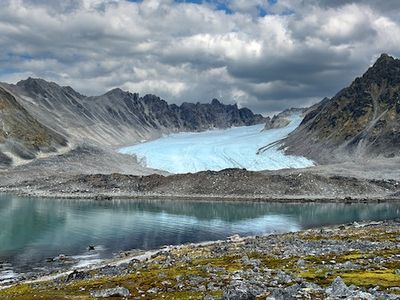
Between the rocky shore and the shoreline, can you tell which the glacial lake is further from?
the rocky shore

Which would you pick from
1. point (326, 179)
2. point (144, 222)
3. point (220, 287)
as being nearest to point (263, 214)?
point (144, 222)

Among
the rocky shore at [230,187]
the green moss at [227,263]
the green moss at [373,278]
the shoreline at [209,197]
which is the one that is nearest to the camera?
the green moss at [373,278]

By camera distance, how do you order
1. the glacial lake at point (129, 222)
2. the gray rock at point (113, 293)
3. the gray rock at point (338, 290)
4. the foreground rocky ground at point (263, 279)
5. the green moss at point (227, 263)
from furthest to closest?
the glacial lake at point (129, 222) → the green moss at point (227, 263) → the gray rock at point (113, 293) → the foreground rocky ground at point (263, 279) → the gray rock at point (338, 290)

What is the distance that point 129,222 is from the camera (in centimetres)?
11762

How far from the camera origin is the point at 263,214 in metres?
138

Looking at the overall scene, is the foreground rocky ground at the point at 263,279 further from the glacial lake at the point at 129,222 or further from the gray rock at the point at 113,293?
the glacial lake at the point at 129,222

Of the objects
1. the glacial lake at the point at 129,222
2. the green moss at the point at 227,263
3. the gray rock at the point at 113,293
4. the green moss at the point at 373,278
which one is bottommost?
the glacial lake at the point at 129,222

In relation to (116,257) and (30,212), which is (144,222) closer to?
(30,212)

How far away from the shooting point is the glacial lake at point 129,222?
274ft

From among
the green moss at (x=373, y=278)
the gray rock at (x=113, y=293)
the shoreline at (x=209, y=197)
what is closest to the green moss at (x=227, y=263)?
the green moss at (x=373, y=278)

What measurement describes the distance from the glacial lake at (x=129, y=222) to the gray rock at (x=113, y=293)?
3248cm

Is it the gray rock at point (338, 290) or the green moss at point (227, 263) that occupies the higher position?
the gray rock at point (338, 290)

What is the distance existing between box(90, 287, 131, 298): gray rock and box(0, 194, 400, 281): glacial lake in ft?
107

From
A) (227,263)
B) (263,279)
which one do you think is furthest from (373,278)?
(227,263)
